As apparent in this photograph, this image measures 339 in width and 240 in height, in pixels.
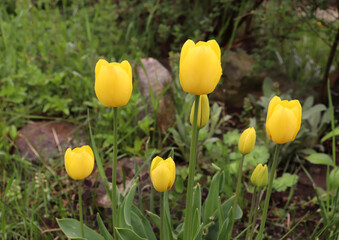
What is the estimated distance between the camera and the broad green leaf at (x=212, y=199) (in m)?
1.55

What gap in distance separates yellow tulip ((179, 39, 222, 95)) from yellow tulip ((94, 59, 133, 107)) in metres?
0.16

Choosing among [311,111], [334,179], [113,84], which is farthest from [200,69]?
[311,111]

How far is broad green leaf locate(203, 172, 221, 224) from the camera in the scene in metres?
1.55

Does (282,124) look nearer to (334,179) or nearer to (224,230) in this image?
(224,230)

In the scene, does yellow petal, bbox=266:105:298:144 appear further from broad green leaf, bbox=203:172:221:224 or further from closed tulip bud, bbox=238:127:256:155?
broad green leaf, bbox=203:172:221:224

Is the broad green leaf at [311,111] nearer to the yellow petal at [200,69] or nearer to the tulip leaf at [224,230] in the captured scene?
the tulip leaf at [224,230]

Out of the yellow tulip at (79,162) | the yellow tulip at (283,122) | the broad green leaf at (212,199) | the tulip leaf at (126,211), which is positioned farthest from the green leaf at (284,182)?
the yellow tulip at (79,162)

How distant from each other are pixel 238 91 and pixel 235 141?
40.2 inches

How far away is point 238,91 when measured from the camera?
10.8ft

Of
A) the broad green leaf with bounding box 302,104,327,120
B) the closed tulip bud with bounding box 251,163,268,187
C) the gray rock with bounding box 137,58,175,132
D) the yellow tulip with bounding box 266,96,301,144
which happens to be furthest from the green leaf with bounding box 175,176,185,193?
the yellow tulip with bounding box 266,96,301,144

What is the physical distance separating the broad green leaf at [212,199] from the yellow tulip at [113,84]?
598 mm

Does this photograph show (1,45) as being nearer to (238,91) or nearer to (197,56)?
(238,91)

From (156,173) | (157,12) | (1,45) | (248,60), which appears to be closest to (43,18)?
(1,45)

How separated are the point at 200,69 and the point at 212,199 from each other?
71cm
